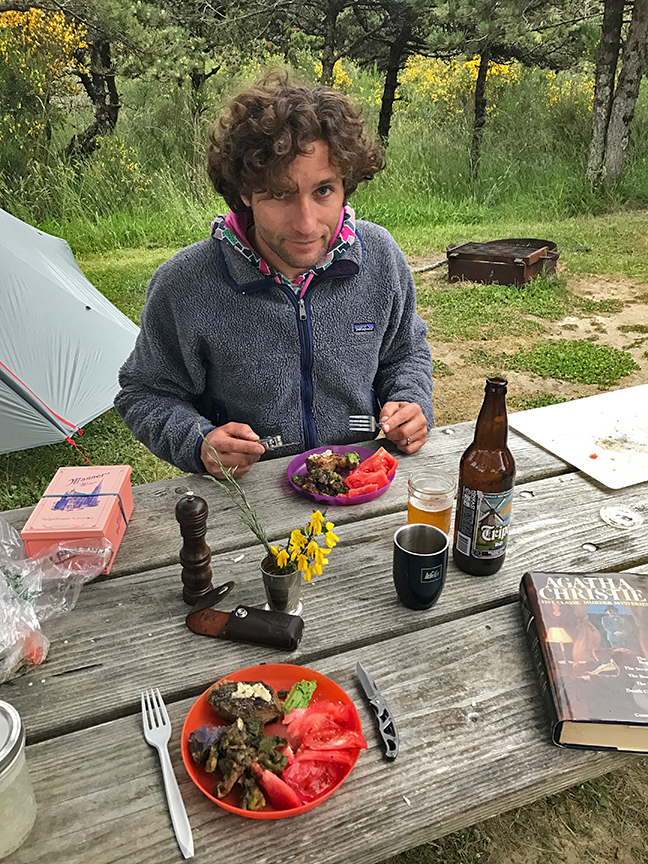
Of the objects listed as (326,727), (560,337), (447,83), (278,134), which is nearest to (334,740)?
(326,727)

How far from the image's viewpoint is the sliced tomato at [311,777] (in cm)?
85

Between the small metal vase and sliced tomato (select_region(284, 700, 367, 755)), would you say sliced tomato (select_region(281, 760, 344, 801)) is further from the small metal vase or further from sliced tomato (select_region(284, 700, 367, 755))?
the small metal vase

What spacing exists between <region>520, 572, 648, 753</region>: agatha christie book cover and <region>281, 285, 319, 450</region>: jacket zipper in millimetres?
896

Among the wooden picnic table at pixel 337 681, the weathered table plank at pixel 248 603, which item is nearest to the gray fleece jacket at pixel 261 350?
the wooden picnic table at pixel 337 681

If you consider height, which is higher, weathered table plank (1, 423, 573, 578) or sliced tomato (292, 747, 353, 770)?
sliced tomato (292, 747, 353, 770)

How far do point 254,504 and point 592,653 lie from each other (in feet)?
A: 2.56

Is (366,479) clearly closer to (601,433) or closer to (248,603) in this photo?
(248,603)

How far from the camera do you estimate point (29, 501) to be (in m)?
3.20

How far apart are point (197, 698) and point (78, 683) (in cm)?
20

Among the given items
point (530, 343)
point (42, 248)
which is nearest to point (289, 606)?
point (42, 248)

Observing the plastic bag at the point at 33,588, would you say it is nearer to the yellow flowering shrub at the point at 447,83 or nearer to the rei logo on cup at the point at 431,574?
the rei logo on cup at the point at 431,574

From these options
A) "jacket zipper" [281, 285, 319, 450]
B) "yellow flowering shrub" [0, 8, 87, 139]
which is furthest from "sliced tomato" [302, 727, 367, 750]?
"yellow flowering shrub" [0, 8, 87, 139]

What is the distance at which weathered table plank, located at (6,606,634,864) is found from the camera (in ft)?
2.63

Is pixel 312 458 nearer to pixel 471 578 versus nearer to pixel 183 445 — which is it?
pixel 183 445
